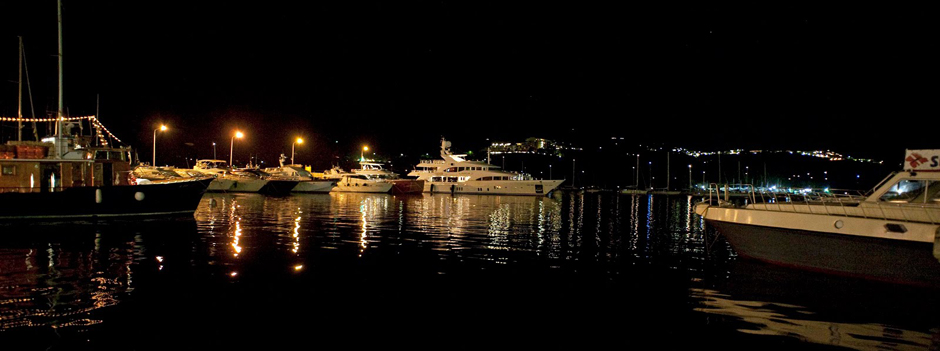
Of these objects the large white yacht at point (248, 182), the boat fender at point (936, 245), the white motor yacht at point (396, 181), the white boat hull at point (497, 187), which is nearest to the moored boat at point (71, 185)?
the boat fender at point (936, 245)

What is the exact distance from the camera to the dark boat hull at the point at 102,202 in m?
23.9

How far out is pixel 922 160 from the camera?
14195 mm

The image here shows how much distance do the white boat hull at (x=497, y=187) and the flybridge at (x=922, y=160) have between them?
194ft

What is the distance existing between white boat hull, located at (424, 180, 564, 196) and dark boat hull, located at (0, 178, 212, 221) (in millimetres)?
49499

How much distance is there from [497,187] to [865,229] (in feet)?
205

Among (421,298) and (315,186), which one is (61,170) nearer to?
(421,298)

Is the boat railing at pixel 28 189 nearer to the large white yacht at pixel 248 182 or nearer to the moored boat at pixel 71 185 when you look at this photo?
the moored boat at pixel 71 185

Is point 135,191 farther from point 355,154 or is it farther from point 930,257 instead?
point 355,154

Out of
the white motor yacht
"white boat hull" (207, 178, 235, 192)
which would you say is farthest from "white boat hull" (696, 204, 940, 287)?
the white motor yacht

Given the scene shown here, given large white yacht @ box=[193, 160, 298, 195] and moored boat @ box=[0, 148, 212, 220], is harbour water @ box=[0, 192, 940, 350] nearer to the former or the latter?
moored boat @ box=[0, 148, 212, 220]

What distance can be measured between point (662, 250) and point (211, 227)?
1721 cm

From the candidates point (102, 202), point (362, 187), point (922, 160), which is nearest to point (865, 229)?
point (922, 160)

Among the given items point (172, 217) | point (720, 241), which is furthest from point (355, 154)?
point (720, 241)

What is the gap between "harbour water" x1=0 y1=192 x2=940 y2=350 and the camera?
891 cm
